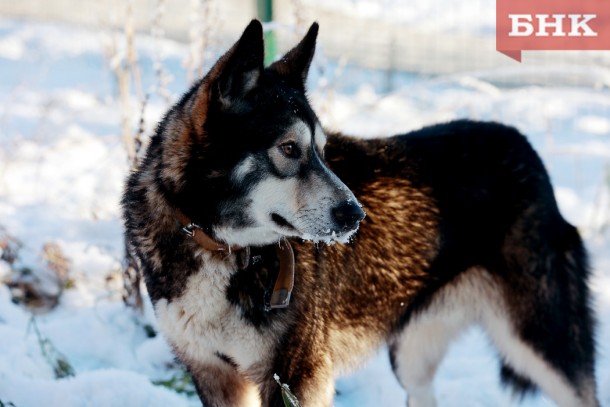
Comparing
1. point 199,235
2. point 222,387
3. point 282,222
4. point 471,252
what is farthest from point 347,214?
point 471,252

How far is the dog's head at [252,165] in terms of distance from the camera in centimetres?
240

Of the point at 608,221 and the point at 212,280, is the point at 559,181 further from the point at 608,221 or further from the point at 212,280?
the point at 212,280

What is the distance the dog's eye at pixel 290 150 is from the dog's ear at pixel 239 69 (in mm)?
213

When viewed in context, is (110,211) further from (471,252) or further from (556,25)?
(556,25)

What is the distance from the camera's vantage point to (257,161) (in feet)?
7.96

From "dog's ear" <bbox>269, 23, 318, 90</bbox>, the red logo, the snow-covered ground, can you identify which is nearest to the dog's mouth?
"dog's ear" <bbox>269, 23, 318, 90</bbox>

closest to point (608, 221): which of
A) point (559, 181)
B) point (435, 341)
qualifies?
point (559, 181)

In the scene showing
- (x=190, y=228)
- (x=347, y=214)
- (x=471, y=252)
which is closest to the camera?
(x=347, y=214)

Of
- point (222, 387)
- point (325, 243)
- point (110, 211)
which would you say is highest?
point (325, 243)

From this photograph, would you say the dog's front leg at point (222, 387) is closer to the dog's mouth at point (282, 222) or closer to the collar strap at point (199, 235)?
the collar strap at point (199, 235)

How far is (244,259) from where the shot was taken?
258cm

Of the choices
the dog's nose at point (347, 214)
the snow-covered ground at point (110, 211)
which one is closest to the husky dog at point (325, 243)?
the dog's nose at point (347, 214)

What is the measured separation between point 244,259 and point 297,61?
0.72 metres

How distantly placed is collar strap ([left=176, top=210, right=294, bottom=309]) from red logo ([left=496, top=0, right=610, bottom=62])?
522 centimetres
